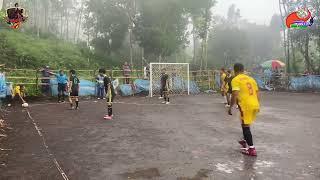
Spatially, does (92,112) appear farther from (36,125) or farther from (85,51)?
(85,51)

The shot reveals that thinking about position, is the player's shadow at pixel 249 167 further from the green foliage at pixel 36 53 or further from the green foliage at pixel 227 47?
the green foliage at pixel 227 47

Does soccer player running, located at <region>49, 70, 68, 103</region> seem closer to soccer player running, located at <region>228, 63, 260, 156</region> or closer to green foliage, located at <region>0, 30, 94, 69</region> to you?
soccer player running, located at <region>228, 63, 260, 156</region>

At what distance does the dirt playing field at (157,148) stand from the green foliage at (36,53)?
1019 inches

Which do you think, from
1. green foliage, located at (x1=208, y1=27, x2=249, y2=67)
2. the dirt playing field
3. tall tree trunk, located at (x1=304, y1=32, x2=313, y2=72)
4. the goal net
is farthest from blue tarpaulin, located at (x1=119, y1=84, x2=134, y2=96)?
green foliage, located at (x1=208, y1=27, x2=249, y2=67)

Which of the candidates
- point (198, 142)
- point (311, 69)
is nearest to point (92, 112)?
point (198, 142)

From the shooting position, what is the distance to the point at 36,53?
41.9m

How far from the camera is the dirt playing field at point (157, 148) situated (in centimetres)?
679

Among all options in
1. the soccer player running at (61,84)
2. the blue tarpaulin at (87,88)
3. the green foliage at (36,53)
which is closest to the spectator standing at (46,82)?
the soccer player running at (61,84)

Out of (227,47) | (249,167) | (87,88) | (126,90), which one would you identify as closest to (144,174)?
(249,167)

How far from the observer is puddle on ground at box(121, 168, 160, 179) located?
6.53 m

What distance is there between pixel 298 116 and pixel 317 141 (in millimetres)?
5444

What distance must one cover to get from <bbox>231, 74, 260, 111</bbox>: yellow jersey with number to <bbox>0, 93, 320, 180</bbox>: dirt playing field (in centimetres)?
99

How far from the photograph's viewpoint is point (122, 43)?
50.7 meters

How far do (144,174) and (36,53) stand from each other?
3766 cm
